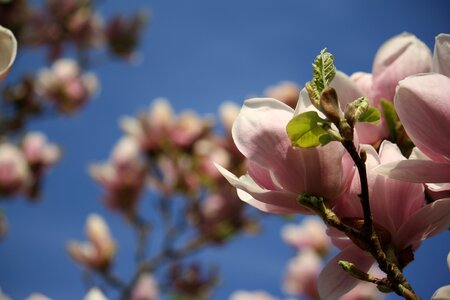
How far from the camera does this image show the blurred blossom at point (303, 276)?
2.50 meters

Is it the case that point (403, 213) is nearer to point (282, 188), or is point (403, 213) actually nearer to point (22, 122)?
point (282, 188)

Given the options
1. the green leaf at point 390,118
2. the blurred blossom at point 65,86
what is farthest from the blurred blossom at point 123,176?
the green leaf at point 390,118

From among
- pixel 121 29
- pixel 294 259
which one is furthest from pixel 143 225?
pixel 121 29

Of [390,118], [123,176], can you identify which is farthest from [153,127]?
[390,118]

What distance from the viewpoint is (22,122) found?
109 inches

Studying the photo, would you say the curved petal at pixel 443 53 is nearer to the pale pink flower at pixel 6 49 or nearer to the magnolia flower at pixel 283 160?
the magnolia flower at pixel 283 160

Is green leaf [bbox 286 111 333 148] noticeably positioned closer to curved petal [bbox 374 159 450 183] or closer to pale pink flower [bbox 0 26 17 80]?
curved petal [bbox 374 159 450 183]

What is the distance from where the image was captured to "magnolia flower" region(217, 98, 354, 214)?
39 cm

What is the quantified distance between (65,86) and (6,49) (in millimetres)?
2998

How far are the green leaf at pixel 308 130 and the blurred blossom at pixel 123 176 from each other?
2.19m

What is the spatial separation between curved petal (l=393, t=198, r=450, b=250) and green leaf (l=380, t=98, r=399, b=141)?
12cm

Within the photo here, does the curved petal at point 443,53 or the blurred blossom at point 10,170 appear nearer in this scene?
the curved petal at point 443,53

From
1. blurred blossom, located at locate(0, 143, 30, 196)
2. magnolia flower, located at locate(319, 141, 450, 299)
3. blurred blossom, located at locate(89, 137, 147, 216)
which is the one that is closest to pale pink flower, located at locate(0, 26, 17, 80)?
magnolia flower, located at locate(319, 141, 450, 299)

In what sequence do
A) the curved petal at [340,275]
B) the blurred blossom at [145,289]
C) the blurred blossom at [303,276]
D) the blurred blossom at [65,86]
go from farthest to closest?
1. the blurred blossom at [65,86]
2. the blurred blossom at [303,276]
3. the blurred blossom at [145,289]
4. the curved petal at [340,275]
